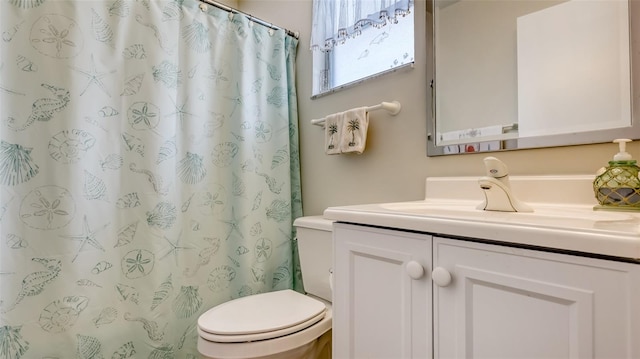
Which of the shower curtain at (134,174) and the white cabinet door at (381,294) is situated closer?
the white cabinet door at (381,294)

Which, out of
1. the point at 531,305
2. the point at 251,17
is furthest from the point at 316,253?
the point at 251,17

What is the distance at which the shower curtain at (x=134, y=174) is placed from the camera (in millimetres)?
1038

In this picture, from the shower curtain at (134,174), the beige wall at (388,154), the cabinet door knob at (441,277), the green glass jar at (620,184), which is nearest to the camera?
the cabinet door knob at (441,277)

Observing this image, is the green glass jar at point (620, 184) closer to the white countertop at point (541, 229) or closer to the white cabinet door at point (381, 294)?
the white countertop at point (541, 229)

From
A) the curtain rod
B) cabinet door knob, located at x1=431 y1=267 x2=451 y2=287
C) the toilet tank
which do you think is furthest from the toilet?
the curtain rod

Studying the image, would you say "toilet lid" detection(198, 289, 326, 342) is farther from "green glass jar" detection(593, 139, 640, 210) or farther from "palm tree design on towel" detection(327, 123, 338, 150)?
"green glass jar" detection(593, 139, 640, 210)

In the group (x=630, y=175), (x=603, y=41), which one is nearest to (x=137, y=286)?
(x=630, y=175)

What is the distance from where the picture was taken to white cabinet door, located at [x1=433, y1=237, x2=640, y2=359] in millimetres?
432

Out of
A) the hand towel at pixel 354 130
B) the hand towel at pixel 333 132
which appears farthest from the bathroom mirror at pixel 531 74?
the hand towel at pixel 333 132

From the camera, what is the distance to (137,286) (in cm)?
122

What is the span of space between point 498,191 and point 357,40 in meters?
1.04

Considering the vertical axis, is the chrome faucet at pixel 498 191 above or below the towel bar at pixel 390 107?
below

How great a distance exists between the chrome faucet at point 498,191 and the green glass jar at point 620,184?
0.18 meters

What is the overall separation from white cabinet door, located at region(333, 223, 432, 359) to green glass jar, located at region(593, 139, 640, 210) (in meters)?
0.48
